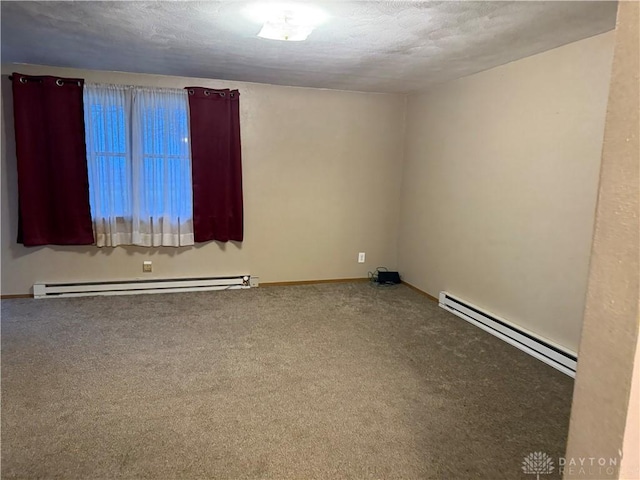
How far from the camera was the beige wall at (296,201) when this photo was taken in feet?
13.7

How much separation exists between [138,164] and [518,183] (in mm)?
3423

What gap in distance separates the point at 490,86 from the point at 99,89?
3.52m

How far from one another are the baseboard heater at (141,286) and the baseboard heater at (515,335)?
2133 millimetres

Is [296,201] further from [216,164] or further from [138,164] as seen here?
[138,164]

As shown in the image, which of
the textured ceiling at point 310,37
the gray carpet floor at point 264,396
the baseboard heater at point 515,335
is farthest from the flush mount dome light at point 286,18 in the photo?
the baseboard heater at point 515,335

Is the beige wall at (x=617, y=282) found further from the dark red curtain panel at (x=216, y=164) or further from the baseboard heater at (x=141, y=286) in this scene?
the baseboard heater at (x=141, y=286)

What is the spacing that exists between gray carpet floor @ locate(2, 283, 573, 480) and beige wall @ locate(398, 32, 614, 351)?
474 mm

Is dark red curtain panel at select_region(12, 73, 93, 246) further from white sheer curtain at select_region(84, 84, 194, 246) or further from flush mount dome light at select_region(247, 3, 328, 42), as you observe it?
flush mount dome light at select_region(247, 3, 328, 42)

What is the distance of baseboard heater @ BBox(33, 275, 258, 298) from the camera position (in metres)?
4.06

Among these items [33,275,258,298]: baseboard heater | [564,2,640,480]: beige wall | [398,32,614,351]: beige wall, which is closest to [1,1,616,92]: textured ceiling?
[398,32,614,351]: beige wall

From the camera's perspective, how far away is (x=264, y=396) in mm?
2461

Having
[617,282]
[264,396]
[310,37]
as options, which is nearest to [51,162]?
[310,37]

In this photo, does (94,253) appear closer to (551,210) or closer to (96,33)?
(96,33)

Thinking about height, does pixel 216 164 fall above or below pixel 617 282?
above
